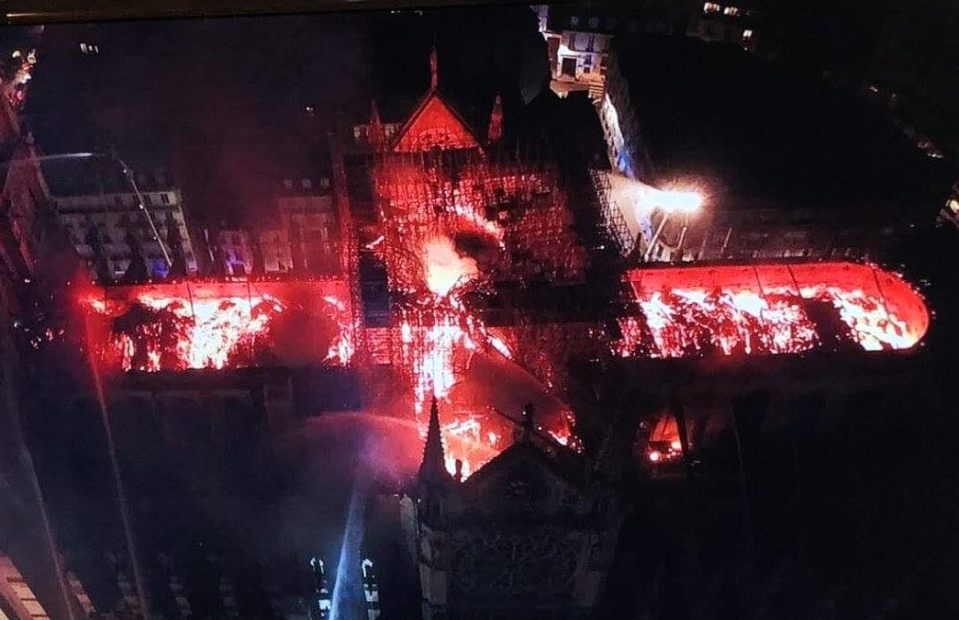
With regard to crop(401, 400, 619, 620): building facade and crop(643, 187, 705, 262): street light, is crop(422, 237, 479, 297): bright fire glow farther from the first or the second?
crop(643, 187, 705, 262): street light

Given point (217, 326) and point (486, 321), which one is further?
point (217, 326)

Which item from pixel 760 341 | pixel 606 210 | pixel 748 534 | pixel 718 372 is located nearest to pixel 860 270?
pixel 760 341

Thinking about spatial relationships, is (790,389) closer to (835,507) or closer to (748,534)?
(835,507)

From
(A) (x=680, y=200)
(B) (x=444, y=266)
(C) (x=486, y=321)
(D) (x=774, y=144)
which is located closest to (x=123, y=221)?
(B) (x=444, y=266)

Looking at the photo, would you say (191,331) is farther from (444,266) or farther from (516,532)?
(516,532)

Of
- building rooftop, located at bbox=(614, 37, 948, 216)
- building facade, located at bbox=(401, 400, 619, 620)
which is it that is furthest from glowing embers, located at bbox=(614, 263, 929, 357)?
building facade, located at bbox=(401, 400, 619, 620)

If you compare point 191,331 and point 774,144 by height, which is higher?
point 774,144
